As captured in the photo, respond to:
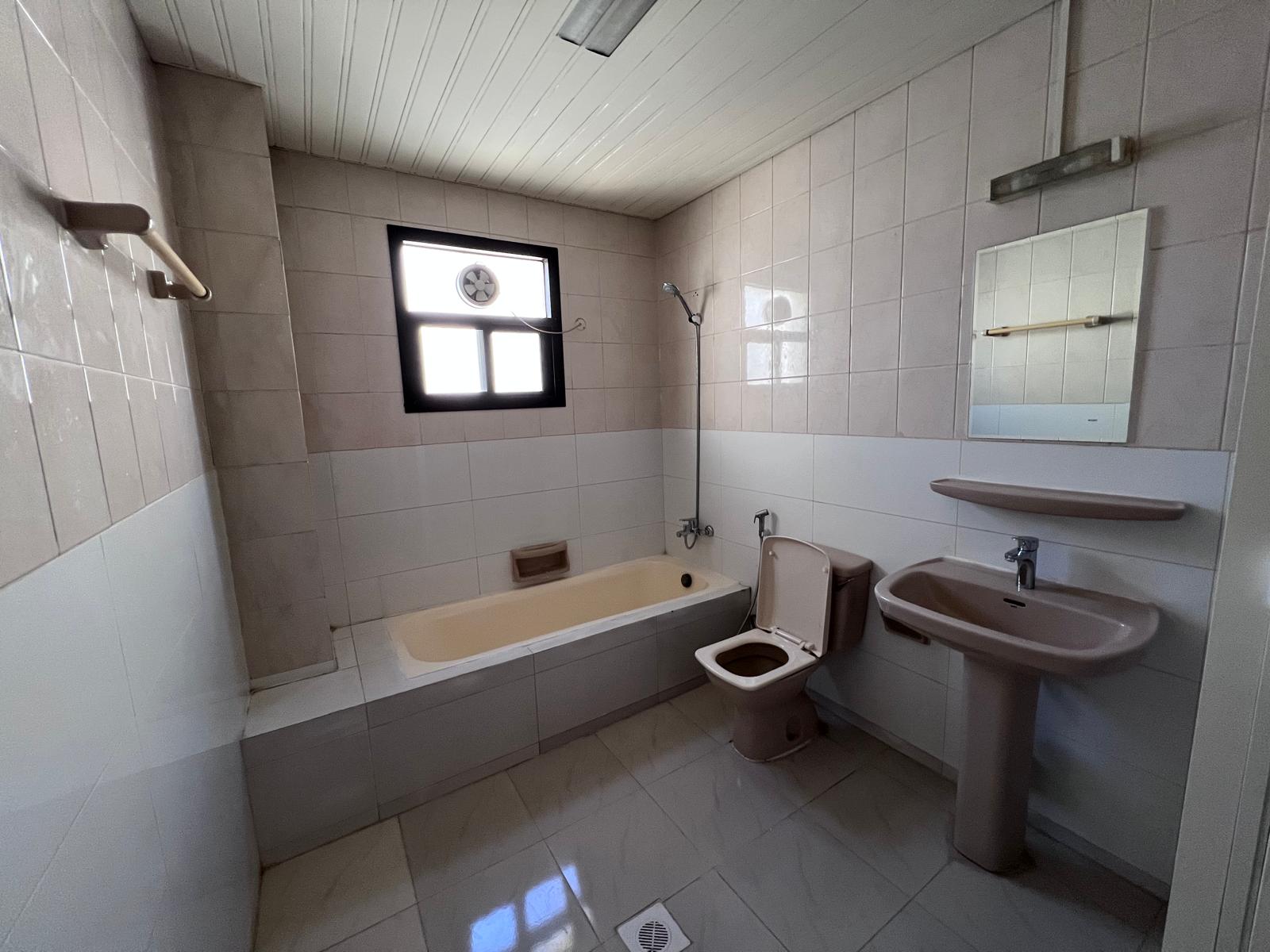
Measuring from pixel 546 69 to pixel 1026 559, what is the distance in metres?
2.05

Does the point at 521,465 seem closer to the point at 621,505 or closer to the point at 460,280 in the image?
the point at 621,505

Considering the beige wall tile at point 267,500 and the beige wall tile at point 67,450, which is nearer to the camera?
the beige wall tile at point 67,450

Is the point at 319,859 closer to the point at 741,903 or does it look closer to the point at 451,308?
the point at 741,903

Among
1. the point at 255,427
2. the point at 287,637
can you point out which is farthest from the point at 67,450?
the point at 287,637

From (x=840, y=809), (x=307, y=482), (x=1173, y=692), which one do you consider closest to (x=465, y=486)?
(x=307, y=482)

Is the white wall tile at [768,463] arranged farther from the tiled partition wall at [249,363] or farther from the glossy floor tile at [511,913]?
the tiled partition wall at [249,363]

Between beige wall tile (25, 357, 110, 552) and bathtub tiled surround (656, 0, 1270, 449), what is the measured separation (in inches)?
79.9

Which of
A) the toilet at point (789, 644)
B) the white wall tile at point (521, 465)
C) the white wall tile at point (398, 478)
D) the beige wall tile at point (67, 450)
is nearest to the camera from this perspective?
the beige wall tile at point (67, 450)

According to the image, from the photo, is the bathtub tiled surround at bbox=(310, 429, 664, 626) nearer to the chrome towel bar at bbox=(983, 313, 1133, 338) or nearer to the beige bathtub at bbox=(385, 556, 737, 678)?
the beige bathtub at bbox=(385, 556, 737, 678)

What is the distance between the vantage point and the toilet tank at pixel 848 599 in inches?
74.7

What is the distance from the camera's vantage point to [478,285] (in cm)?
240

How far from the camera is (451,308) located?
2.38 metres

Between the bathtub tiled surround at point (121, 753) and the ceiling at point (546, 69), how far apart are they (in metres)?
1.30

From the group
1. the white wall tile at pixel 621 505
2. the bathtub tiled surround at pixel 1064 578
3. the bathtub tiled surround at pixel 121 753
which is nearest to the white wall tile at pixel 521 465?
the white wall tile at pixel 621 505
